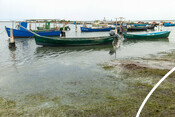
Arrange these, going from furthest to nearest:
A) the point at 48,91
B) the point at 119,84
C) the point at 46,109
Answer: the point at 119,84 → the point at 48,91 → the point at 46,109

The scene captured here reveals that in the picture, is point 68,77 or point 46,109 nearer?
point 46,109

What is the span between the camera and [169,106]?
552cm

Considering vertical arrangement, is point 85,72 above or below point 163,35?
below

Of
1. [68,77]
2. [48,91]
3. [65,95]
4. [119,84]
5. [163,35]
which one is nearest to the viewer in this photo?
[65,95]

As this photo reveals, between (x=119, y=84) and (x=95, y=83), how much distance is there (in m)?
1.30

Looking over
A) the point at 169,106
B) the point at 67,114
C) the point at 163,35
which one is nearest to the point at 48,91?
the point at 67,114

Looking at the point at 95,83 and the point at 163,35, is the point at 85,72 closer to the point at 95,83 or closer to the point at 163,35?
the point at 95,83

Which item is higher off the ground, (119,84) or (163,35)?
(163,35)

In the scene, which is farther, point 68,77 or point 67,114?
point 68,77

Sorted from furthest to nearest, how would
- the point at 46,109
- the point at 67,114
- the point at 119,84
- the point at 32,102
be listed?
1. the point at 119,84
2. the point at 32,102
3. the point at 46,109
4. the point at 67,114

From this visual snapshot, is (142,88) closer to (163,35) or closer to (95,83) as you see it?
(95,83)

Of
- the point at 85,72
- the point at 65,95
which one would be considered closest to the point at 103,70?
the point at 85,72

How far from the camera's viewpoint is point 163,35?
102ft

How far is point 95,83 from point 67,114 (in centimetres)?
325
